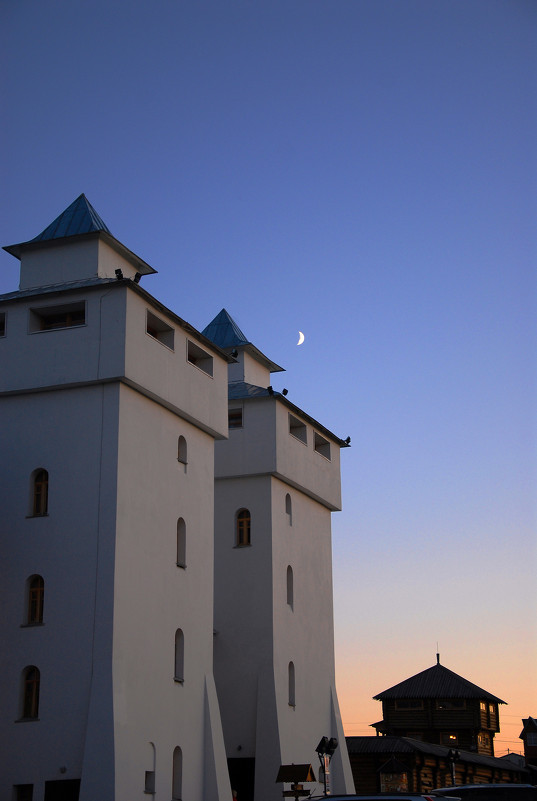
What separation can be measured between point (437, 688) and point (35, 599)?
3119cm

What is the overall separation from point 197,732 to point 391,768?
10415 mm

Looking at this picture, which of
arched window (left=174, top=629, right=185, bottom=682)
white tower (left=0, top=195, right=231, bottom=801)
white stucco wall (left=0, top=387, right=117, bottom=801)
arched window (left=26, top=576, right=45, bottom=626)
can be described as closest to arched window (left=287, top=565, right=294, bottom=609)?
white tower (left=0, top=195, right=231, bottom=801)

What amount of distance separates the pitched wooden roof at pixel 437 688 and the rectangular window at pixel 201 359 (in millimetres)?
26671

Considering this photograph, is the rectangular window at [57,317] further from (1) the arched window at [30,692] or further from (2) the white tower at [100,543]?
(1) the arched window at [30,692]

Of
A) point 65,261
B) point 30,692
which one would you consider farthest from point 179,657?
point 65,261

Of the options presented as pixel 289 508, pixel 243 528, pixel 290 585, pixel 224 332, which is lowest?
pixel 290 585

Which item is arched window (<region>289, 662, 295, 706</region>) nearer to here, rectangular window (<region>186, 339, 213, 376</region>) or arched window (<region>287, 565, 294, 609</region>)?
arched window (<region>287, 565, 294, 609</region>)

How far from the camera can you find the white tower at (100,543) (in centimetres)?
2853

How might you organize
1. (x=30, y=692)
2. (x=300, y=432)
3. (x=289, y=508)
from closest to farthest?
(x=30, y=692) → (x=289, y=508) → (x=300, y=432)

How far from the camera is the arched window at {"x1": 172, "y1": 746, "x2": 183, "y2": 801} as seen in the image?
101ft

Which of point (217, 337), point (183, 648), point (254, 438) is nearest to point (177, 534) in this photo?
point (183, 648)

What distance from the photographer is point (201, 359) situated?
119 ft

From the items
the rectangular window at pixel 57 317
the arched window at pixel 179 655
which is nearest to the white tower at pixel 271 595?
the arched window at pixel 179 655

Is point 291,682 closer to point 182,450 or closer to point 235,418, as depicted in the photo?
point 235,418
